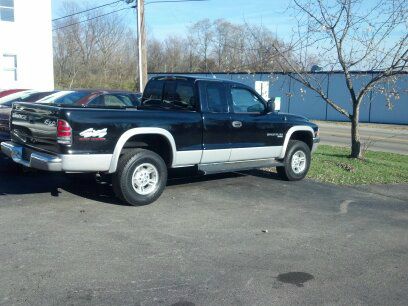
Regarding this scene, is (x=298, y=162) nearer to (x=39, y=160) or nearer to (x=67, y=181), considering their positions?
(x=67, y=181)

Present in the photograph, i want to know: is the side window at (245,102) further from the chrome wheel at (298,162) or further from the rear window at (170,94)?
the chrome wheel at (298,162)

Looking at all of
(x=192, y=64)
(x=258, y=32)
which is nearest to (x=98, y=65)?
(x=192, y=64)

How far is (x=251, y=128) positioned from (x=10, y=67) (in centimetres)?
1833

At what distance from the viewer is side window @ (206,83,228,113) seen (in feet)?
27.1

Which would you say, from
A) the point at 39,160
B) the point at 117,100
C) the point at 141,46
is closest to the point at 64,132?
the point at 39,160

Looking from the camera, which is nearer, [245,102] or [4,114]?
[245,102]

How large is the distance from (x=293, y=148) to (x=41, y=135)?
487 cm

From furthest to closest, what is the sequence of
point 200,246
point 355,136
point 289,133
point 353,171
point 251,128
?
point 355,136, point 353,171, point 289,133, point 251,128, point 200,246

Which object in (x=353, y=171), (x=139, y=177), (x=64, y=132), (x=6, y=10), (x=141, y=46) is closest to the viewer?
(x=64, y=132)

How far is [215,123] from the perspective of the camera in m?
8.11

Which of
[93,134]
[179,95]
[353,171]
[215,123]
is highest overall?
[179,95]

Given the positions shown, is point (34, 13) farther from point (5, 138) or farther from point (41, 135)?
point (41, 135)

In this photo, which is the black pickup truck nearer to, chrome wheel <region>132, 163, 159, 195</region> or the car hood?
chrome wheel <region>132, 163, 159, 195</region>

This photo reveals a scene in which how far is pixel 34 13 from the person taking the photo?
77.1 feet
